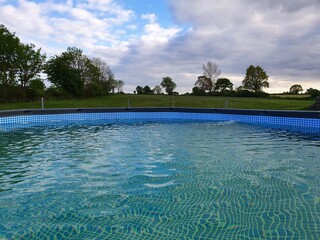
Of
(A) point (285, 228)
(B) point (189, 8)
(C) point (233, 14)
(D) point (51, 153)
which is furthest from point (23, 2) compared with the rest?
(A) point (285, 228)

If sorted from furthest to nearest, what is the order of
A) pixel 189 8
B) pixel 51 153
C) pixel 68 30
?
pixel 68 30 < pixel 189 8 < pixel 51 153

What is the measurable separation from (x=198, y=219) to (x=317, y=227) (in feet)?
4.02

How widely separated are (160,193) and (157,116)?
1315cm

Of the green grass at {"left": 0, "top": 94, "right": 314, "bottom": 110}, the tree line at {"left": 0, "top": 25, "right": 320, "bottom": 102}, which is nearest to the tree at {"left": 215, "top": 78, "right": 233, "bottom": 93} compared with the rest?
the tree line at {"left": 0, "top": 25, "right": 320, "bottom": 102}

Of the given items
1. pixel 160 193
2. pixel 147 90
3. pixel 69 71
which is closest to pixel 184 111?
pixel 160 193

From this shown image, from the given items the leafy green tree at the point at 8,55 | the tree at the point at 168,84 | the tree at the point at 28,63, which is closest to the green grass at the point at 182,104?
the tree at the point at 28,63

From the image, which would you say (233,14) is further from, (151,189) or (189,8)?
(151,189)

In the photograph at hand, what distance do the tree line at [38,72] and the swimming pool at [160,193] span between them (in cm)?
1907

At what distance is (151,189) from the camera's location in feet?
11.9

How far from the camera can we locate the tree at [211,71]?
4519 centimetres

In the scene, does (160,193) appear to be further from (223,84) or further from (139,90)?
(223,84)

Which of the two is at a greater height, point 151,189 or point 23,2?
point 23,2

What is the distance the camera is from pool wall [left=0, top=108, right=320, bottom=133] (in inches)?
464

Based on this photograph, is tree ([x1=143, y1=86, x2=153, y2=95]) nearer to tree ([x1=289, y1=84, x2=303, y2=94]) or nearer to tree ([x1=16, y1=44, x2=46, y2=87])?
tree ([x1=16, y1=44, x2=46, y2=87])
